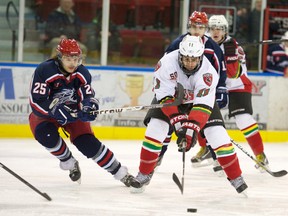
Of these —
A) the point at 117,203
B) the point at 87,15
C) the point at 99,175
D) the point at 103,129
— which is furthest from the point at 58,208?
the point at 87,15

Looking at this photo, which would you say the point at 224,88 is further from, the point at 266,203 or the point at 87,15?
the point at 87,15

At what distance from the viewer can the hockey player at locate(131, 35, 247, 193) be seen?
4.73 m

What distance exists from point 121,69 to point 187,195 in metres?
3.10

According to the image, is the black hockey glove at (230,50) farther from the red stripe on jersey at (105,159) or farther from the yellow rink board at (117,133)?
the yellow rink board at (117,133)

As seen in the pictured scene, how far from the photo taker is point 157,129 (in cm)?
495

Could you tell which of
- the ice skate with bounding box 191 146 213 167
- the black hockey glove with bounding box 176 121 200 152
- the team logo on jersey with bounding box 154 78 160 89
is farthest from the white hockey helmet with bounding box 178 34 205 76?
the ice skate with bounding box 191 146 213 167

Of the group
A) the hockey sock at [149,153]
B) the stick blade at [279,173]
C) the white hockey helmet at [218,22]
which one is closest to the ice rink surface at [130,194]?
the stick blade at [279,173]

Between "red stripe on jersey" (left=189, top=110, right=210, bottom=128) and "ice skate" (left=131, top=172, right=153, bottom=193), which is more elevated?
"red stripe on jersey" (left=189, top=110, right=210, bottom=128)

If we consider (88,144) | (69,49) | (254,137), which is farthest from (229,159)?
(254,137)

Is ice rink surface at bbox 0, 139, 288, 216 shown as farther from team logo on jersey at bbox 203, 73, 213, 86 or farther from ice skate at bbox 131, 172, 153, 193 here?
team logo on jersey at bbox 203, 73, 213, 86

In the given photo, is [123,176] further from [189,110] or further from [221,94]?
[221,94]

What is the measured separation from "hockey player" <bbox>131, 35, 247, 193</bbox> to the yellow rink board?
9.44 feet

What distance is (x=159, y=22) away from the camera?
8.32m

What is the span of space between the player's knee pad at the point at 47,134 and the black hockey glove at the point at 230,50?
1.36m
